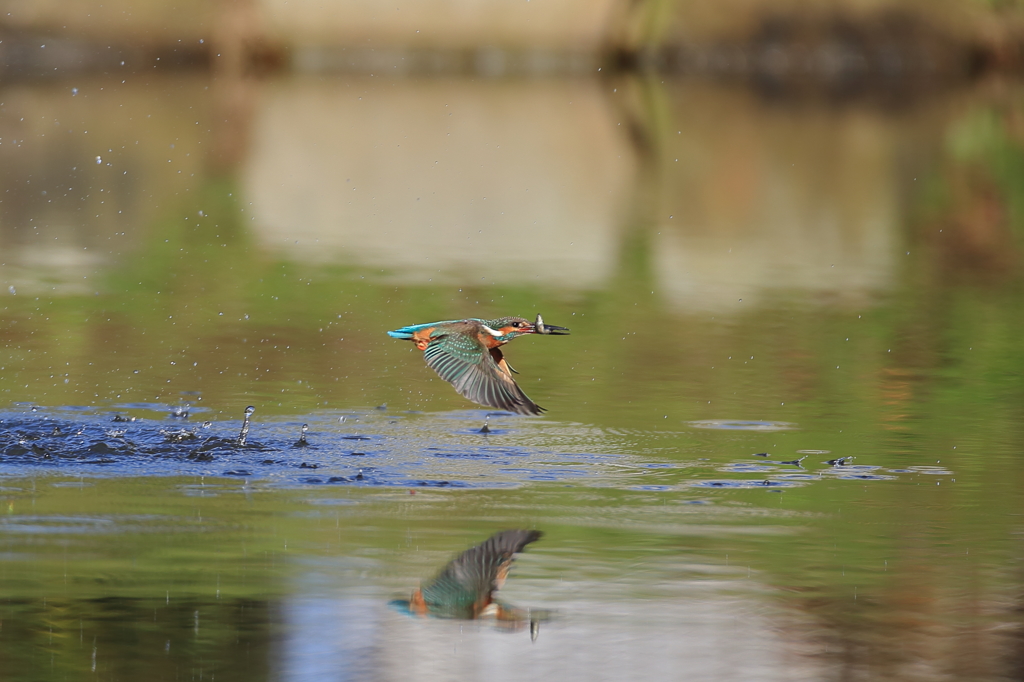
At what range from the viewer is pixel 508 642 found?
447 cm

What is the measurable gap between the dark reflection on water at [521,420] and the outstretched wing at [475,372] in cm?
32

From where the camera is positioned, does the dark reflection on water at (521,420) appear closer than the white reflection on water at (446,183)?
Yes

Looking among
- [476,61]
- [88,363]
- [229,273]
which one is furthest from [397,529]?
[476,61]

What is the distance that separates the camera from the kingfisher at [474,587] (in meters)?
4.69

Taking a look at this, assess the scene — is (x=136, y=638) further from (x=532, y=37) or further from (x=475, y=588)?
(x=532, y=37)

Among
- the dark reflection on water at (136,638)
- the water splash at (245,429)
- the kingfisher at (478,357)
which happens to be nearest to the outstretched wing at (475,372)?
the kingfisher at (478,357)

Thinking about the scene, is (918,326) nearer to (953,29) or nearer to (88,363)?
(88,363)

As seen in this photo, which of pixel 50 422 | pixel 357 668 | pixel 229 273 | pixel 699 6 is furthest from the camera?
pixel 699 6

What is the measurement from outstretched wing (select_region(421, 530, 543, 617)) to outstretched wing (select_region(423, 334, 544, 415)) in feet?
2.03

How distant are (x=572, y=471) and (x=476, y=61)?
910 inches

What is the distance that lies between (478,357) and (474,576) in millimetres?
1277

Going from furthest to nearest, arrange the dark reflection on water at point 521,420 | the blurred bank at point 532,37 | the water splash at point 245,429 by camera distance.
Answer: the blurred bank at point 532,37
the water splash at point 245,429
the dark reflection on water at point 521,420

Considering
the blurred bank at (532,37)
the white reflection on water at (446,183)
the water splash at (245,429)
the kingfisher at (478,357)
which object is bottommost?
the water splash at (245,429)

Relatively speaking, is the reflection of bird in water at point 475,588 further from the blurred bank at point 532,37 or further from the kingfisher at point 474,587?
the blurred bank at point 532,37
